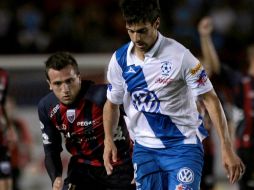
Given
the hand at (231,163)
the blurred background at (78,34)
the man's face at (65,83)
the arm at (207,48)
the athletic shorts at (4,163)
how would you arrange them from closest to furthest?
the hand at (231,163)
the man's face at (65,83)
the arm at (207,48)
the athletic shorts at (4,163)
the blurred background at (78,34)

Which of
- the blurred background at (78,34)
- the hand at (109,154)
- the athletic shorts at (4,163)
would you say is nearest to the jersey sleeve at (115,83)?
the hand at (109,154)

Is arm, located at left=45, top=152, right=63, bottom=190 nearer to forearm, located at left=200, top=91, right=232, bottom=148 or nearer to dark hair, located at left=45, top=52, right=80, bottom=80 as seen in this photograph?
dark hair, located at left=45, top=52, right=80, bottom=80

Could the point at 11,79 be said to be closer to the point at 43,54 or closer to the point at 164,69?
the point at 43,54

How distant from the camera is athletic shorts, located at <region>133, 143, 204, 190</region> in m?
5.80

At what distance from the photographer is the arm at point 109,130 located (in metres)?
6.07

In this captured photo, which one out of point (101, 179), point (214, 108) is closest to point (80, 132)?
point (101, 179)

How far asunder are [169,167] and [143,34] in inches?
38.1

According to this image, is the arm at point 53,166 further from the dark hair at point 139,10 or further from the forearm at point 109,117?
the dark hair at point 139,10

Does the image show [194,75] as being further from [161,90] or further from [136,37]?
[136,37]

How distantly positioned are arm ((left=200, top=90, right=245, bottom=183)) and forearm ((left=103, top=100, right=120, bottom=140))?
751mm

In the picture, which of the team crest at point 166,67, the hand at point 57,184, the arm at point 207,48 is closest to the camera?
the team crest at point 166,67

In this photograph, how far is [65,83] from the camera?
6418 millimetres

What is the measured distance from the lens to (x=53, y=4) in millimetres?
14430

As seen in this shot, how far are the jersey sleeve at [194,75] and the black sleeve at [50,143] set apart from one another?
1.39m
